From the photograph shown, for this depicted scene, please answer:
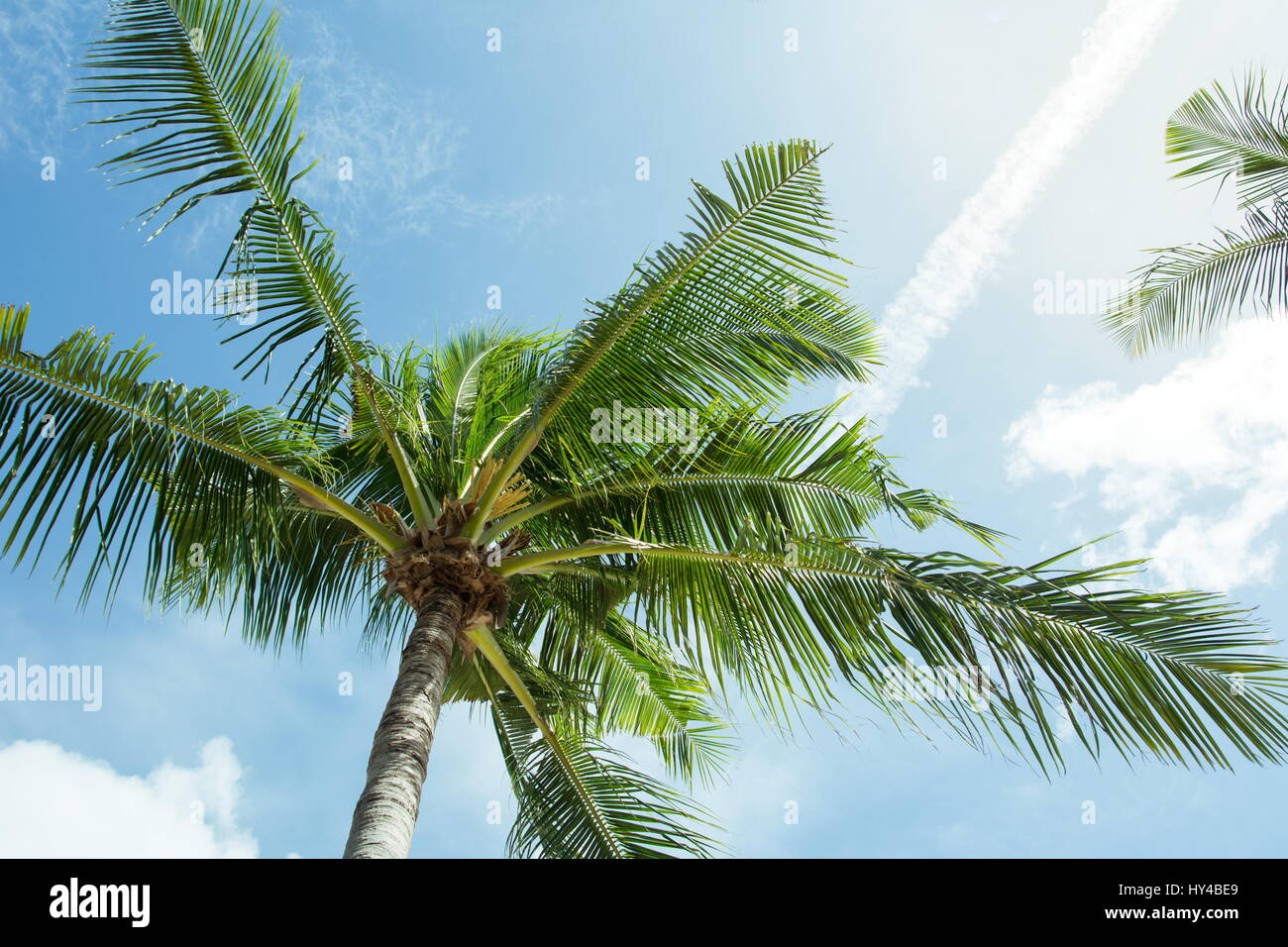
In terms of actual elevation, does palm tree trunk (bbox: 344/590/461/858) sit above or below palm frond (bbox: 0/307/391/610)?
below

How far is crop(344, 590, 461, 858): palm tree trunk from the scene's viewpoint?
159 inches

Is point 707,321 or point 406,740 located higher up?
point 707,321

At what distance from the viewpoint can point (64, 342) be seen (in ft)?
15.5

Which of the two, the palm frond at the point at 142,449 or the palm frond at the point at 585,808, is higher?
the palm frond at the point at 142,449

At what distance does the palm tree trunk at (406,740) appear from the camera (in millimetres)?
4047

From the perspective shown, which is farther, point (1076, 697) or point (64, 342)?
point (64, 342)

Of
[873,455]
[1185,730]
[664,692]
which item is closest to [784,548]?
[873,455]

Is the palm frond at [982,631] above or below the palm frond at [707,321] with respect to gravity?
below

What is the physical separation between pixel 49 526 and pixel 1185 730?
5.43m

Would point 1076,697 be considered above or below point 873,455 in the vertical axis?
→ below

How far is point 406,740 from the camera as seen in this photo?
4.59 m

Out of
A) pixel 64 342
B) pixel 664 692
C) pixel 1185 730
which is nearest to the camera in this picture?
pixel 1185 730

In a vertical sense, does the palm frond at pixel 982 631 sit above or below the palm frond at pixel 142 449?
below
